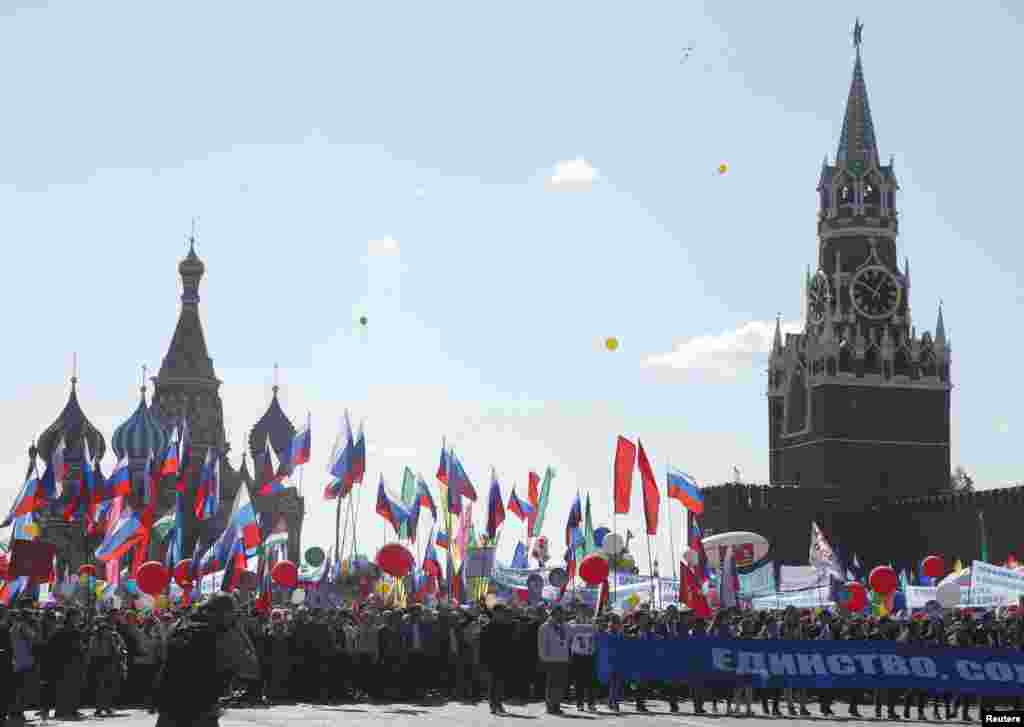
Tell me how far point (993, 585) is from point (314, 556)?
23.2 meters

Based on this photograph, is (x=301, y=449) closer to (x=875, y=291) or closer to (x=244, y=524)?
(x=244, y=524)

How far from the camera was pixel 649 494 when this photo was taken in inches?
1538

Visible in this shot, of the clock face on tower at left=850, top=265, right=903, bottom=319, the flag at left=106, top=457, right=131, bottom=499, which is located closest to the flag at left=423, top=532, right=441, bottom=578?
the flag at left=106, top=457, right=131, bottom=499

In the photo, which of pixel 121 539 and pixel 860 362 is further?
pixel 860 362

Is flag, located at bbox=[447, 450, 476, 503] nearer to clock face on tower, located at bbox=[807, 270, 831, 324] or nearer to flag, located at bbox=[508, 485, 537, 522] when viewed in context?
flag, located at bbox=[508, 485, 537, 522]

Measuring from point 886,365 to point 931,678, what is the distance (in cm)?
8859

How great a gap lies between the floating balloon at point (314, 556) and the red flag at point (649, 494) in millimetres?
20410

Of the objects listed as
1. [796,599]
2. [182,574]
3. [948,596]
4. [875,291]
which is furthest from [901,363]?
[182,574]

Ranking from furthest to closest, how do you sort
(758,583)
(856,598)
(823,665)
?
1. (758,583)
2. (856,598)
3. (823,665)

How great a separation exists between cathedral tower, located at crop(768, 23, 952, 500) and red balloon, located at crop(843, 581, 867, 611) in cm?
6701

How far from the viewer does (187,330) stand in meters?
156

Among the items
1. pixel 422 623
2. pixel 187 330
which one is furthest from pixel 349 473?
pixel 187 330

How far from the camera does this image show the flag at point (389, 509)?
51.1 metres

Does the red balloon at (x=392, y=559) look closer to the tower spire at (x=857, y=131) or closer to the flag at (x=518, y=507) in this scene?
the flag at (x=518, y=507)
